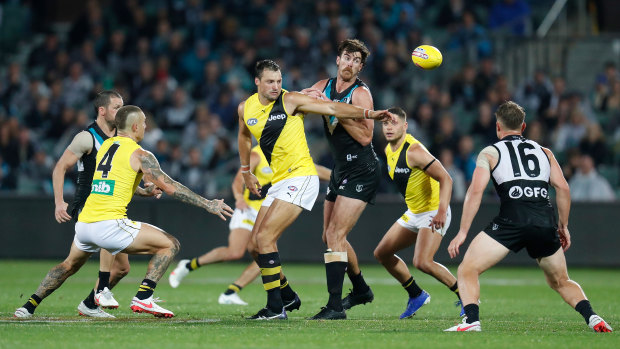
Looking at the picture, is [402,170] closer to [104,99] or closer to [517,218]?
[517,218]

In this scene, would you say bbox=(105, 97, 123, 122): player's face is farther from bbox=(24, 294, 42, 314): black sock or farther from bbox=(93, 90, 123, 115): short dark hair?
bbox=(24, 294, 42, 314): black sock

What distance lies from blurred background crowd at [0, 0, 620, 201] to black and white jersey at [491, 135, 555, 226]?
31.6ft

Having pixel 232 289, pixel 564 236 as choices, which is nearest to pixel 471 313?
pixel 564 236

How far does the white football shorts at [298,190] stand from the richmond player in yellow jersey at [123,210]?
709mm

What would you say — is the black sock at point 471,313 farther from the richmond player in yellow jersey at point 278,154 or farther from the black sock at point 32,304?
the black sock at point 32,304

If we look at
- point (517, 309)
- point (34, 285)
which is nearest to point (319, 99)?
point (517, 309)

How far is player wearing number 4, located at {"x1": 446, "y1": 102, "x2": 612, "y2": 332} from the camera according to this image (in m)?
8.12

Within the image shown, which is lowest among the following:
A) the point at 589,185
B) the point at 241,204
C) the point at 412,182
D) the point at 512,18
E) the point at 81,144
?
the point at 589,185

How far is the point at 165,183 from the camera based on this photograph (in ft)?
29.1

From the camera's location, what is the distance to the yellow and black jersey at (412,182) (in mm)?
10242

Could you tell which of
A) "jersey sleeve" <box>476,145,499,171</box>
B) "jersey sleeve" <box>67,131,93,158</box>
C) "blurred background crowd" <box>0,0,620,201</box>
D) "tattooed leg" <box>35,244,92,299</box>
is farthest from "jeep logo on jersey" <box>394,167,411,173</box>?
"blurred background crowd" <box>0,0,620,201</box>

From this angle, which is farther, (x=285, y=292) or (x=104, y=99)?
(x=104, y=99)

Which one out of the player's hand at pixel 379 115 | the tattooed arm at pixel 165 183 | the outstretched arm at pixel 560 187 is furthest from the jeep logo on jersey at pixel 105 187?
the outstretched arm at pixel 560 187

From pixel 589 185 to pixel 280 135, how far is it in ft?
33.8
